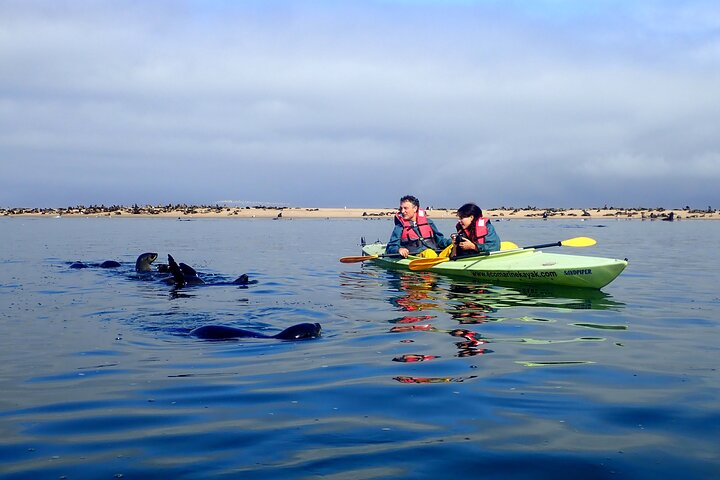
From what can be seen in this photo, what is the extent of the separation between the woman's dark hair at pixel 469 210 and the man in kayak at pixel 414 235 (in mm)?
2495

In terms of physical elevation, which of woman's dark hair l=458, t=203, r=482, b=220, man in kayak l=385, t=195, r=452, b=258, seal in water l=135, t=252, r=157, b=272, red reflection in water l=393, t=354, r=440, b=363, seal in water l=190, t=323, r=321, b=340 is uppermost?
woman's dark hair l=458, t=203, r=482, b=220

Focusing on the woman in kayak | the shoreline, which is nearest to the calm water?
the woman in kayak

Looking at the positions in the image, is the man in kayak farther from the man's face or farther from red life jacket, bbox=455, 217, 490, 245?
red life jacket, bbox=455, 217, 490, 245

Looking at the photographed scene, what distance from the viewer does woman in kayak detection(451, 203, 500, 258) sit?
1554 cm

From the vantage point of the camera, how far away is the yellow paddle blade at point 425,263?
626 inches

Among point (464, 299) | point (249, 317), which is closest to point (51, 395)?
point (249, 317)

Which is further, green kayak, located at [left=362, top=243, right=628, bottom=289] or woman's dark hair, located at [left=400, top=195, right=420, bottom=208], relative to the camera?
woman's dark hair, located at [left=400, top=195, right=420, bottom=208]

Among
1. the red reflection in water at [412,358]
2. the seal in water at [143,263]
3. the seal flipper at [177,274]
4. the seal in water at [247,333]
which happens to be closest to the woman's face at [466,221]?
the seal flipper at [177,274]

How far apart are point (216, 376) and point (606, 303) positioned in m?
7.59

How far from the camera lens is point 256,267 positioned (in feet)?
63.4

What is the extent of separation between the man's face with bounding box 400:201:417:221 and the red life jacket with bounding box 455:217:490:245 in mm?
1851

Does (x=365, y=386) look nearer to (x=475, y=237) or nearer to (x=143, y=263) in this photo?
(x=475, y=237)

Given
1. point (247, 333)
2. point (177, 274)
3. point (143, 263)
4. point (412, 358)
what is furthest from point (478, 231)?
point (412, 358)

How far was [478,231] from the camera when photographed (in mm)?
15719
